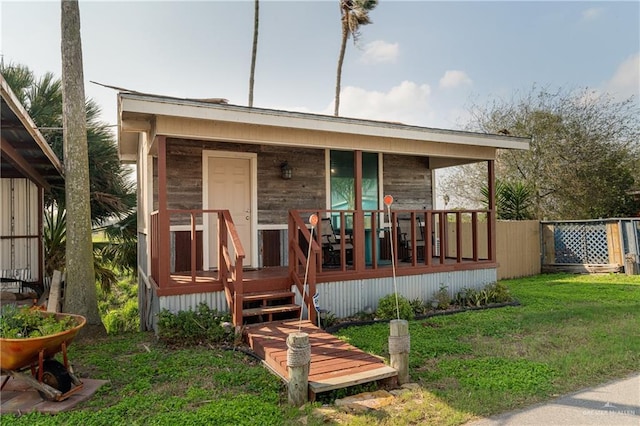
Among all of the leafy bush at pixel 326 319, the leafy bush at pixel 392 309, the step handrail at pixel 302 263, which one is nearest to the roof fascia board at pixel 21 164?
the step handrail at pixel 302 263

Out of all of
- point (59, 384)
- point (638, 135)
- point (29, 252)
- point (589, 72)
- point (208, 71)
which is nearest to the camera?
point (59, 384)

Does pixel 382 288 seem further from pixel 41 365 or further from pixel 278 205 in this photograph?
pixel 41 365

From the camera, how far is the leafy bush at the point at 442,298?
22.8ft

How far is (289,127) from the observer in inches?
231

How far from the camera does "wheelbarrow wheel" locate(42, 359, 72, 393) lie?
11.2 ft

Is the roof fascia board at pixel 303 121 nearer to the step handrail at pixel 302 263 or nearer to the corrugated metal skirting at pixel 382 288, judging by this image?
the step handrail at pixel 302 263

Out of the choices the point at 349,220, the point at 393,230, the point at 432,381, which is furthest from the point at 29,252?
the point at 432,381

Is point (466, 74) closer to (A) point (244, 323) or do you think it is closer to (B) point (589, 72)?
(B) point (589, 72)

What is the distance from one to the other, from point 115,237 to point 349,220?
18.3 feet

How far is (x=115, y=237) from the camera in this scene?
964 centimetres

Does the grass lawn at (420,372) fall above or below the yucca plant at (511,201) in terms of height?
below

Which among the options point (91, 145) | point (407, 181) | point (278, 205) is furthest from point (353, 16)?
point (278, 205)

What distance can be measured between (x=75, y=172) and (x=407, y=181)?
6.13 m

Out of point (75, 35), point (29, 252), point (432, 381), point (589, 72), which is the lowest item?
point (432, 381)
